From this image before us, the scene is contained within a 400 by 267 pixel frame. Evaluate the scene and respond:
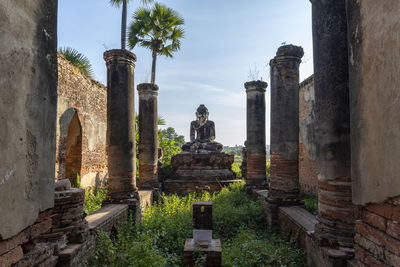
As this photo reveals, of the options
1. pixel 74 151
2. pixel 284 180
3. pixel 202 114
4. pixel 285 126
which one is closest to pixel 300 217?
pixel 284 180

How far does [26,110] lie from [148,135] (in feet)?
25.4

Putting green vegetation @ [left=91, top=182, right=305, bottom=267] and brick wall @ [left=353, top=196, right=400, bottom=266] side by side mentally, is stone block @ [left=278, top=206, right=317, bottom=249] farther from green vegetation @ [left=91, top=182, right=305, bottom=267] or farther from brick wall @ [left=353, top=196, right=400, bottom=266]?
brick wall @ [left=353, top=196, right=400, bottom=266]

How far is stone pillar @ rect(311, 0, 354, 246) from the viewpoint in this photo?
3.35 meters

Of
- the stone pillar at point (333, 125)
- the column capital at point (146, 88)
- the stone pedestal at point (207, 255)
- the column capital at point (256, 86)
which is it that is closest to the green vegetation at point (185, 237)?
the stone pedestal at point (207, 255)

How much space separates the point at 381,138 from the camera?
7.15ft

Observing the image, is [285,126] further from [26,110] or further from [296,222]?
[26,110]

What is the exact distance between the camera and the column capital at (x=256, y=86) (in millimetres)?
9570

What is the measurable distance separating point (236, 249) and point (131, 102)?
13.2 ft

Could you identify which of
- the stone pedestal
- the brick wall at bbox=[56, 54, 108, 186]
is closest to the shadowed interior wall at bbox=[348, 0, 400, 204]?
the stone pedestal

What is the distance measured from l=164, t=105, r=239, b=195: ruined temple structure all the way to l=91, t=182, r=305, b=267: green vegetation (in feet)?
5.95

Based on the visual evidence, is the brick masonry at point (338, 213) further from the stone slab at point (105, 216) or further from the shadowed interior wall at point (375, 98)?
the stone slab at point (105, 216)

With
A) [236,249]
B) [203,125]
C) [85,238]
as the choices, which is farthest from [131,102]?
[203,125]

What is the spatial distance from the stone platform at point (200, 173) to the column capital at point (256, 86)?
10.4 ft

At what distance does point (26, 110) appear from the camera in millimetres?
2258
